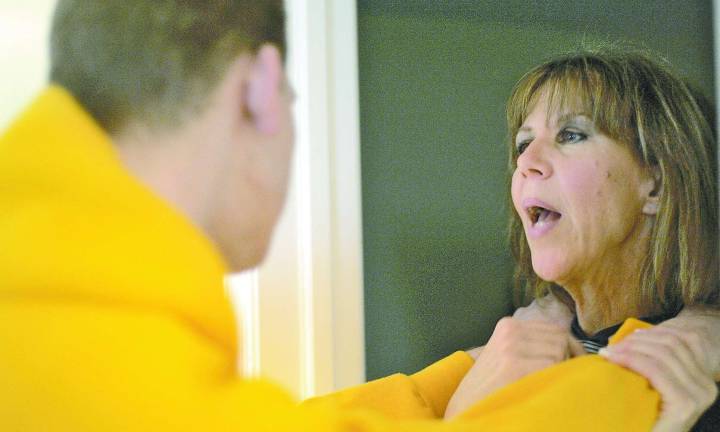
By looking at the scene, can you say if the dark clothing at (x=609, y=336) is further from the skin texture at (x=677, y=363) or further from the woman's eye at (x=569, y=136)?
the woman's eye at (x=569, y=136)

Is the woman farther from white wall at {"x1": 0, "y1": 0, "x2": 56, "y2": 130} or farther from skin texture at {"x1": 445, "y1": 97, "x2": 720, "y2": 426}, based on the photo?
white wall at {"x1": 0, "y1": 0, "x2": 56, "y2": 130}

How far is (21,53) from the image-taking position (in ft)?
2.62

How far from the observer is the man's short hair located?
460 millimetres

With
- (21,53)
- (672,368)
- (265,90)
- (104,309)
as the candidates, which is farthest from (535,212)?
(21,53)

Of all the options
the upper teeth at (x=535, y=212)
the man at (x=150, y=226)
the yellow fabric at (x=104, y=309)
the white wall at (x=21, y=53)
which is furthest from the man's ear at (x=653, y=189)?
the white wall at (x=21, y=53)

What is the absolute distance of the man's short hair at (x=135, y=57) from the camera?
46 cm

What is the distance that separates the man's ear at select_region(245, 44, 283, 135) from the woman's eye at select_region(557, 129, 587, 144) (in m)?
0.34

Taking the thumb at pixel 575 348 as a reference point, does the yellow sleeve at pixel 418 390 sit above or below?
below

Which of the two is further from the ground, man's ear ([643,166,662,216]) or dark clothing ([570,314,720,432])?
man's ear ([643,166,662,216])

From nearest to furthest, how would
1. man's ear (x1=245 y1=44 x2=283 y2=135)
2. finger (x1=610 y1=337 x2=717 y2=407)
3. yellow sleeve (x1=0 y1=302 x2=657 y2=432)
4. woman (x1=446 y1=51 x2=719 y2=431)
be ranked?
yellow sleeve (x1=0 y1=302 x2=657 y2=432) < man's ear (x1=245 y1=44 x2=283 y2=135) < finger (x1=610 y1=337 x2=717 y2=407) < woman (x1=446 y1=51 x2=719 y2=431)

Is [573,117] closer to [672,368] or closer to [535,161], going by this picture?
[535,161]

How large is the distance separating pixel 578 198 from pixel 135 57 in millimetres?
461

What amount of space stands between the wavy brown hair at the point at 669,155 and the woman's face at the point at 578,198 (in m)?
0.02

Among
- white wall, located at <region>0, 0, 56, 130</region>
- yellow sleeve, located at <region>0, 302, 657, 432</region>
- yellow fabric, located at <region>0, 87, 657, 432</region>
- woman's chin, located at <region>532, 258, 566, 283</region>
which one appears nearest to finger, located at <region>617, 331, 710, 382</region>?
woman's chin, located at <region>532, 258, 566, 283</region>
